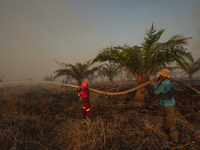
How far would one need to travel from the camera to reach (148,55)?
4445 millimetres

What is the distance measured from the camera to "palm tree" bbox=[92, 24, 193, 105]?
3807 millimetres

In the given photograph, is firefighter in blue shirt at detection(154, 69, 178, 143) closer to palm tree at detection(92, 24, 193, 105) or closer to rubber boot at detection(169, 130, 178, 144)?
rubber boot at detection(169, 130, 178, 144)

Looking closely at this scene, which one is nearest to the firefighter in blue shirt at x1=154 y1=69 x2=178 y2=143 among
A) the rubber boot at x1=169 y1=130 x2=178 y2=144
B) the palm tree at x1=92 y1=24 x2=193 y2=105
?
the rubber boot at x1=169 y1=130 x2=178 y2=144

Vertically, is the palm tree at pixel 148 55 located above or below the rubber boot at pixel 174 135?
above

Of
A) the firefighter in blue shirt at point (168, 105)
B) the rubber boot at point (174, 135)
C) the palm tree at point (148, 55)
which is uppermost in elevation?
the palm tree at point (148, 55)

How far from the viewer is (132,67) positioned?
4906 millimetres

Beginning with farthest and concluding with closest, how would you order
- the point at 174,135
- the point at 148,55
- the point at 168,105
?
the point at 148,55 → the point at 168,105 → the point at 174,135

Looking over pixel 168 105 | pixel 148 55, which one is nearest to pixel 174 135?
pixel 168 105

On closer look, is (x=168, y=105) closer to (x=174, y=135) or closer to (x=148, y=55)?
(x=174, y=135)

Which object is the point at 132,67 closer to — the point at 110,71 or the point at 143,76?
the point at 143,76

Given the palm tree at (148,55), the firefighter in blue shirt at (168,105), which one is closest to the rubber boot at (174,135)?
the firefighter in blue shirt at (168,105)

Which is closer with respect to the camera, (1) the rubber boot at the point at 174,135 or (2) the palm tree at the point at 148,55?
(1) the rubber boot at the point at 174,135

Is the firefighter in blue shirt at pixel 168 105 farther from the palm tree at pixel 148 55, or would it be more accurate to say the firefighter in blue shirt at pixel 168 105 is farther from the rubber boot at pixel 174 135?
the palm tree at pixel 148 55

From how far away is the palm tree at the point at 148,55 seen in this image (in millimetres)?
3807
